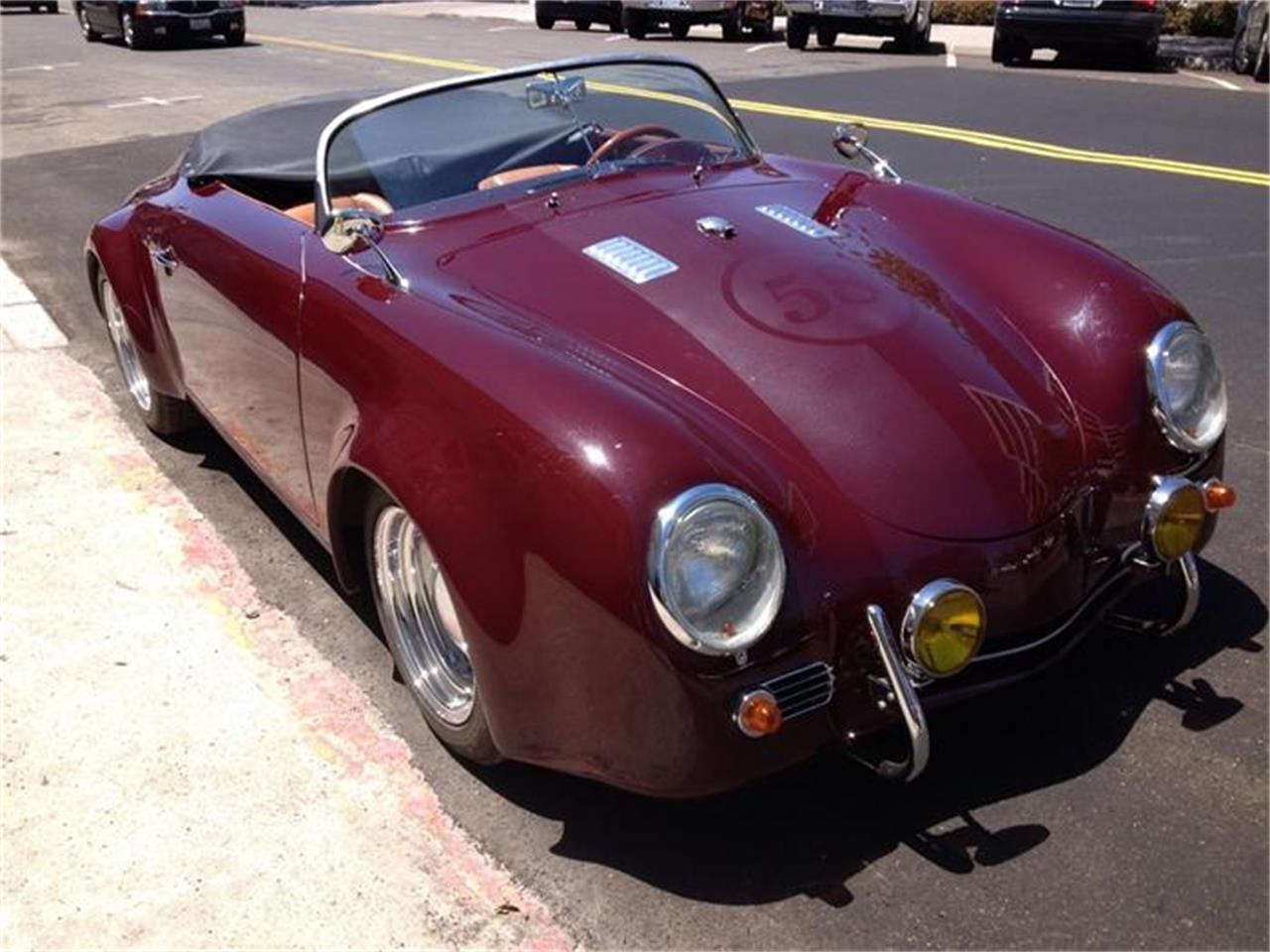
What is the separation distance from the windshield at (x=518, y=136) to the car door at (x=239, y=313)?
0.27m

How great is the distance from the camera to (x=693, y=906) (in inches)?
100

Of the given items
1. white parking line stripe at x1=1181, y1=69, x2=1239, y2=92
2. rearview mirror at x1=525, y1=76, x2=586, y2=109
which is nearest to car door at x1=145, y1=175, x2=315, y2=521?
rearview mirror at x1=525, y1=76, x2=586, y2=109

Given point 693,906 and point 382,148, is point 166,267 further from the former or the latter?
point 693,906

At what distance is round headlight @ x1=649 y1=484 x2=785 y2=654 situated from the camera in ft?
7.46

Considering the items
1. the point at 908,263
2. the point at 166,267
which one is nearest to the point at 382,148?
the point at 166,267

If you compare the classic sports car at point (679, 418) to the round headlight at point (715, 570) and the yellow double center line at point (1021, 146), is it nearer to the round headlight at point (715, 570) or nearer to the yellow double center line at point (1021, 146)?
the round headlight at point (715, 570)

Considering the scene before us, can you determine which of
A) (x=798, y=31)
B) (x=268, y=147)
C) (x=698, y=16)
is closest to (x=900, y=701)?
(x=268, y=147)

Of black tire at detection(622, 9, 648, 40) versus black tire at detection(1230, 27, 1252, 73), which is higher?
black tire at detection(1230, 27, 1252, 73)

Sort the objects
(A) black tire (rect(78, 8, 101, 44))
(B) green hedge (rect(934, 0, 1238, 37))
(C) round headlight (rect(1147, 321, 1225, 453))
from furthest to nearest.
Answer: (A) black tire (rect(78, 8, 101, 44)) < (B) green hedge (rect(934, 0, 1238, 37)) < (C) round headlight (rect(1147, 321, 1225, 453))

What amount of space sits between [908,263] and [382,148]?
1.44 meters

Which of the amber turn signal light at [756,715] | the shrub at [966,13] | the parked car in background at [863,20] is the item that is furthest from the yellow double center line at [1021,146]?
the shrub at [966,13]

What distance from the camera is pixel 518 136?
3.75m

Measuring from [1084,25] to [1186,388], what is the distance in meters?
13.8

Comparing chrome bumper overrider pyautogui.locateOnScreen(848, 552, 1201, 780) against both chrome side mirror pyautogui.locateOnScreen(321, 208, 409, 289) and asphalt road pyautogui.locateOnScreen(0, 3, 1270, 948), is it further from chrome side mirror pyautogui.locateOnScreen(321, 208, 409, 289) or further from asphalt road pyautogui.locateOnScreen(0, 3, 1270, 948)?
chrome side mirror pyautogui.locateOnScreen(321, 208, 409, 289)
